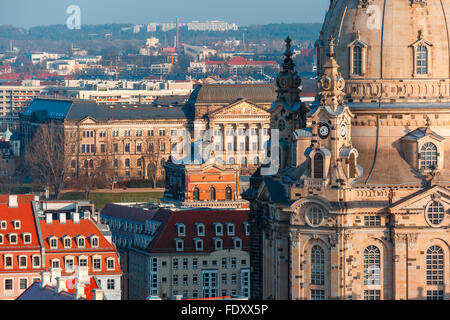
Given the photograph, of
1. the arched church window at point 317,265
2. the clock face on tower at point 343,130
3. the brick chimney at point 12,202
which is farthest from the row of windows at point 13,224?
the clock face on tower at point 343,130

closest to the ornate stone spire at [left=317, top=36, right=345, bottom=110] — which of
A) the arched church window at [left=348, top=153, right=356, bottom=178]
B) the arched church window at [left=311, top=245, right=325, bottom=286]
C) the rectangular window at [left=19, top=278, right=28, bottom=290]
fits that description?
the arched church window at [left=348, top=153, right=356, bottom=178]

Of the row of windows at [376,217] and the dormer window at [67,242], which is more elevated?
the row of windows at [376,217]

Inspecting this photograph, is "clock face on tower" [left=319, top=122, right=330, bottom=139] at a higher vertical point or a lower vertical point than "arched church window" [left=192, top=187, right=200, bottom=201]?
higher

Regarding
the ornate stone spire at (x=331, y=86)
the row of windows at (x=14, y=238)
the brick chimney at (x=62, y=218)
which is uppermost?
the ornate stone spire at (x=331, y=86)

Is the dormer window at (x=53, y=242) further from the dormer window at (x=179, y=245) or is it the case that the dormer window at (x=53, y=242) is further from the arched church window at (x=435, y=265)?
the arched church window at (x=435, y=265)

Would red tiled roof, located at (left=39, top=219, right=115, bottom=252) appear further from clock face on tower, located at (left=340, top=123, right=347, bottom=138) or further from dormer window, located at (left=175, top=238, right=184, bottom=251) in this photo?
clock face on tower, located at (left=340, top=123, right=347, bottom=138)

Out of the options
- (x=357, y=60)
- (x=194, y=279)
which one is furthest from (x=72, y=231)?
(x=357, y=60)
